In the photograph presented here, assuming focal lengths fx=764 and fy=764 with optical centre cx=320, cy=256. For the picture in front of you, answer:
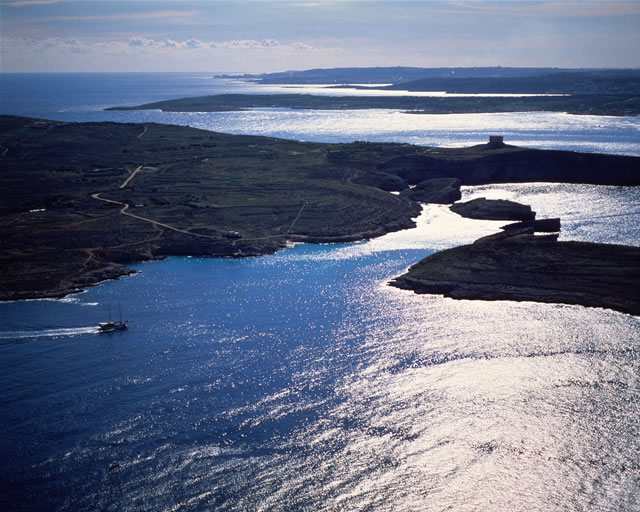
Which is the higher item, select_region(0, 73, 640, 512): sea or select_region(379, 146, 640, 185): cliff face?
select_region(379, 146, 640, 185): cliff face

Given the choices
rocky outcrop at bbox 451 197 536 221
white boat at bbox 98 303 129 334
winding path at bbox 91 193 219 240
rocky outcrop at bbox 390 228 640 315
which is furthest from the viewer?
rocky outcrop at bbox 451 197 536 221

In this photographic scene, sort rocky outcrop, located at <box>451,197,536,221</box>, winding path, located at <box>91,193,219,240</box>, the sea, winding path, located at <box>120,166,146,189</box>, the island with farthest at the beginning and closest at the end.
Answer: winding path, located at <box>120,166,146,189</box>
rocky outcrop, located at <box>451,197,536,221</box>
winding path, located at <box>91,193,219,240</box>
the island
the sea

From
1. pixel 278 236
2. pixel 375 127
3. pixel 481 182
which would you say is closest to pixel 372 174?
pixel 481 182

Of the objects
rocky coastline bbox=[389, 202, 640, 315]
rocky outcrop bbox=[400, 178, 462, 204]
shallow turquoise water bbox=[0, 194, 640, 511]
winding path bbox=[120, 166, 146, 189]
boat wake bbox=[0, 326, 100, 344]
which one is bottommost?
shallow turquoise water bbox=[0, 194, 640, 511]

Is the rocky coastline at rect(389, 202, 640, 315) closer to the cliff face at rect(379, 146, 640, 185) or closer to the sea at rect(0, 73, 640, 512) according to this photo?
the sea at rect(0, 73, 640, 512)

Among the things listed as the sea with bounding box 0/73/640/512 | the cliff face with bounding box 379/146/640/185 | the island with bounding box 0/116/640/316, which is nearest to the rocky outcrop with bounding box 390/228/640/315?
the sea with bounding box 0/73/640/512

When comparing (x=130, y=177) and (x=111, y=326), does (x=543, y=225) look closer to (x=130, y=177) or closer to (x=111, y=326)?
(x=111, y=326)

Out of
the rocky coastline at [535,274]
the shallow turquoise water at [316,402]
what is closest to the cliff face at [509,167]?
the rocky coastline at [535,274]

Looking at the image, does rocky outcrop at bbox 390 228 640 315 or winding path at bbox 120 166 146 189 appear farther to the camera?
winding path at bbox 120 166 146 189

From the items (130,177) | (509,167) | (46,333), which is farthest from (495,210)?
(46,333)
